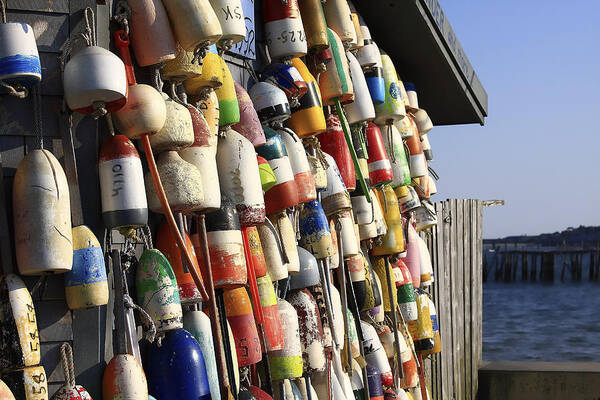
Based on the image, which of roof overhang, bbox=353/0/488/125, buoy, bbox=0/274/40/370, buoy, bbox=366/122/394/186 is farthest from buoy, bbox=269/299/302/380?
roof overhang, bbox=353/0/488/125

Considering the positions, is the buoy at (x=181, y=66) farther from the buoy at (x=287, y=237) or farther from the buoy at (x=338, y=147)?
the buoy at (x=338, y=147)

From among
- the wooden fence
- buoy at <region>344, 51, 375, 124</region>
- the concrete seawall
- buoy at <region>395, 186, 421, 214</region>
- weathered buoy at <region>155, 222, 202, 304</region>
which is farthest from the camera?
the concrete seawall

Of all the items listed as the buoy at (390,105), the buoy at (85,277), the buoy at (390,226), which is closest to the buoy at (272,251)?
the buoy at (85,277)

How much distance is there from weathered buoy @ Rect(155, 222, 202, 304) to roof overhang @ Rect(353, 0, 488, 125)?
2258mm

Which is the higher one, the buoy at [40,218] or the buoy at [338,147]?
the buoy at [338,147]

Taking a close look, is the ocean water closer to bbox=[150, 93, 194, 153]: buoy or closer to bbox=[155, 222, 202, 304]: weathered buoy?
bbox=[155, 222, 202, 304]: weathered buoy

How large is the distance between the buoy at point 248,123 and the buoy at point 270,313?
388 mm

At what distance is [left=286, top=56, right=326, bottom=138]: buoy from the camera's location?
309 cm

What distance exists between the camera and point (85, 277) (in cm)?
196

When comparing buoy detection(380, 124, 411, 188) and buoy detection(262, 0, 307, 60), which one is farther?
buoy detection(380, 124, 411, 188)

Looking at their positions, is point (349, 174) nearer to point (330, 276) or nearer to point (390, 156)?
point (330, 276)

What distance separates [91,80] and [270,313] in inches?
38.7

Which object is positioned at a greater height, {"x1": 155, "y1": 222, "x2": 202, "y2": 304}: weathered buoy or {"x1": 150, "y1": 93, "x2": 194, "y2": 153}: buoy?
{"x1": 150, "y1": 93, "x2": 194, "y2": 153}: buoy

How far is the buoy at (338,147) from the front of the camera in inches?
134
